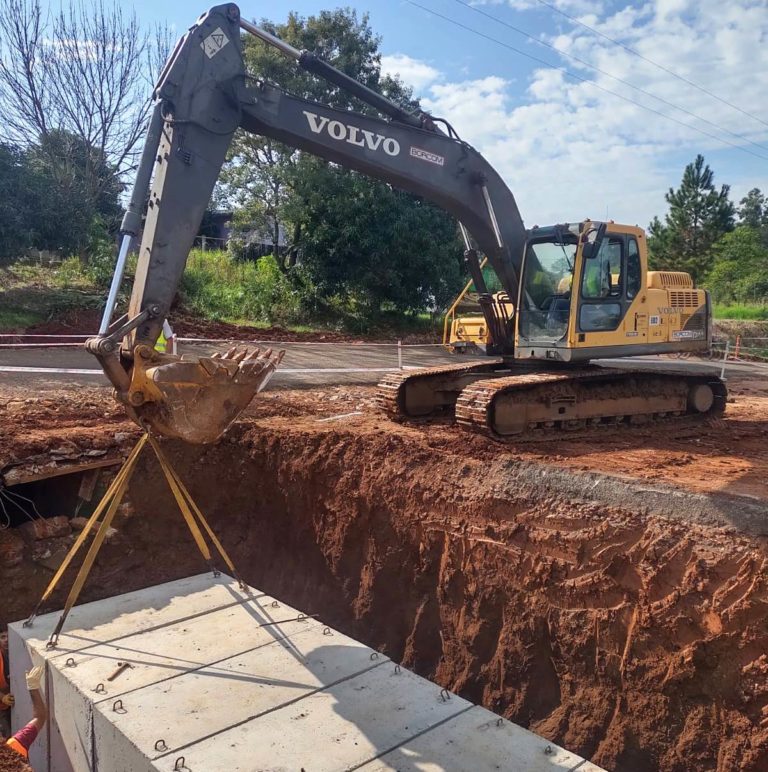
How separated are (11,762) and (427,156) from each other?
21.8 feet

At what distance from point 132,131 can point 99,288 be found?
6.01 metres

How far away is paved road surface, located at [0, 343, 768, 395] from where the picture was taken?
11.2 m

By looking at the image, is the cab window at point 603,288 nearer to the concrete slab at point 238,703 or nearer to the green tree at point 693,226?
the concrete slab at point 238,703

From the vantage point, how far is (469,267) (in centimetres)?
905

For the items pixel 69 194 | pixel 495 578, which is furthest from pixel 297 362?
pixel 495 578

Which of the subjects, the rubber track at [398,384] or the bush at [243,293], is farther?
the bush at [243,293]

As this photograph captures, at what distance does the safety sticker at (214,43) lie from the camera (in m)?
5.74

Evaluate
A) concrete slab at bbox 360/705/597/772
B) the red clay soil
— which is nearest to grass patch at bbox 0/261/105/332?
the red clay soil

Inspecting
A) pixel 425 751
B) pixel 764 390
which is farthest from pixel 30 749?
pixel 764 390

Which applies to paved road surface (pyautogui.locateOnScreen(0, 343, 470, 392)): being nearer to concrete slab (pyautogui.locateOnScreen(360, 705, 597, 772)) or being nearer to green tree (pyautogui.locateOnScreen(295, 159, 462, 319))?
green tree (pyautogui.locateOnScreen(295, 159, 462, 319))

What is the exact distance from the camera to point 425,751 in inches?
163

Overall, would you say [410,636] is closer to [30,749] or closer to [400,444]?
[400,444]

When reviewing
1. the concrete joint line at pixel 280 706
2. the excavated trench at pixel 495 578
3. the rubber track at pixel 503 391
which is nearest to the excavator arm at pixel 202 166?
the concrete joint line at pixel 280 706

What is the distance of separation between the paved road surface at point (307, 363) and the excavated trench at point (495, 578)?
146 inches
